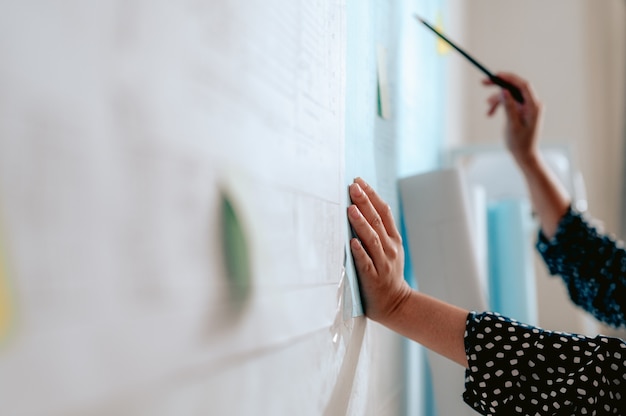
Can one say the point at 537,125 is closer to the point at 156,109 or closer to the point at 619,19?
the point at 156,109

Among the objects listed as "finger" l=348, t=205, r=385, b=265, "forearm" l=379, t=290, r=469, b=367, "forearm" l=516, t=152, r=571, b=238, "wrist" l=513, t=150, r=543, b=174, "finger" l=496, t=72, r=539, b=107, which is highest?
"finger" l=496, t=72, r=539, b=107

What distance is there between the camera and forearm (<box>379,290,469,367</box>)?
2.38 ft

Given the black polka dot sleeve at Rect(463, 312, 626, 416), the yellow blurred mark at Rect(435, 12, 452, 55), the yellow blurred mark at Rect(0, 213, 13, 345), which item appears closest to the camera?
the yellow blurred mark at Rect(0, 213, 13, 345)

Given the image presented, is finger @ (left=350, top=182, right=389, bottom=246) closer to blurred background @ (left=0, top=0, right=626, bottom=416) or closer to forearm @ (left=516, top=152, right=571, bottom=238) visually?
blurred background @ (left=0, top=0, right=626, bottom=416)

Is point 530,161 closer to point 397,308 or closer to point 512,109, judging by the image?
point 512,109

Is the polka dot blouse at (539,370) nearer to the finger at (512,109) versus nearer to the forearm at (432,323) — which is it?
the forearm at (432,323)

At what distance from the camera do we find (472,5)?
7.04ft

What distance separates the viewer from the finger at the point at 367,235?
66 centimetres

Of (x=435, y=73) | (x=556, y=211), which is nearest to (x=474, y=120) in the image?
(x=435, y=73)

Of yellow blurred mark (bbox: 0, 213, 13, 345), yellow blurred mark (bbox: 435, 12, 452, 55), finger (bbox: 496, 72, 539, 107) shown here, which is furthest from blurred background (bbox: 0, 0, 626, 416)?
yellow blurred mark (bbox: 435, 12, 452, 55)

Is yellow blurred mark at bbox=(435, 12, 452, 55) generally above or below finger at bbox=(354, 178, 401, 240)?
above

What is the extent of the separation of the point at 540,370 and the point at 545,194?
59 centimetres

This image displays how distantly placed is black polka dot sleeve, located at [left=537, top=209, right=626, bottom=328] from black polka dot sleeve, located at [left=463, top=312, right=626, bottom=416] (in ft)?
1.49

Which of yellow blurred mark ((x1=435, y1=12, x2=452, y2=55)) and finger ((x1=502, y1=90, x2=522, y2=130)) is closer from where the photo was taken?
finger ((x1=502, y1=90, x2=522, y2=130))
